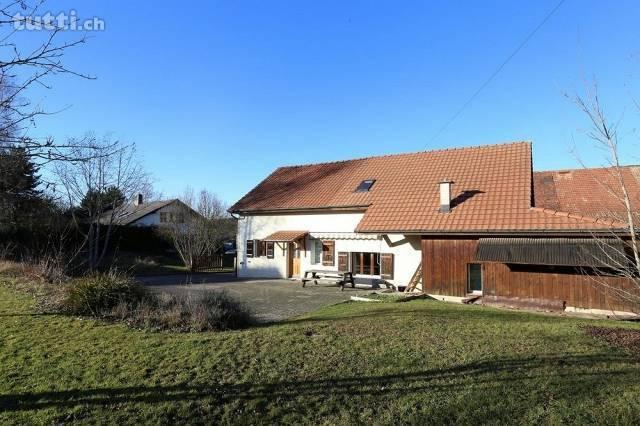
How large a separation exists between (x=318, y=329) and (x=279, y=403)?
344 centimetres

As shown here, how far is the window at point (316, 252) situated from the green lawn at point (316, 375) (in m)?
13.8

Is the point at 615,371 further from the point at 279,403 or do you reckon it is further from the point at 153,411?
Result: the point at 153,411

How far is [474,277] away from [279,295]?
24.1 feet

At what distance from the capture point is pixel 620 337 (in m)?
8.23

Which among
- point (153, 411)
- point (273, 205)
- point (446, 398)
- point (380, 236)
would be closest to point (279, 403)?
point (153, 411)

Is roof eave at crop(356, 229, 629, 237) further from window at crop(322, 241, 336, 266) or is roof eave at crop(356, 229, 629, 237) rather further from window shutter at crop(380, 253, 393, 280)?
window at crop(322, 241, 336, 266)

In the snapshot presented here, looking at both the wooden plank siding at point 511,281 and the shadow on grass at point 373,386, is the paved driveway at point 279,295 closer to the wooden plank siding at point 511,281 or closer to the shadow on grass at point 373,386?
the wooden plank siding at point 511,281

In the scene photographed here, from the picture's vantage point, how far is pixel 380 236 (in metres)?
19.7

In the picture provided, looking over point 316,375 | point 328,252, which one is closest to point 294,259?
point 328,252

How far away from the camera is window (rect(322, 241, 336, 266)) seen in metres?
22.1

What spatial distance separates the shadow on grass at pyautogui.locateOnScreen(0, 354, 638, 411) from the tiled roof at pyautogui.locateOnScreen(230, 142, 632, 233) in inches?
358

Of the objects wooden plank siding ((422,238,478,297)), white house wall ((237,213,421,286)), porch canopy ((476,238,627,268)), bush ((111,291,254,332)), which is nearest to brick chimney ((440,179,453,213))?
wooden plank siding ((422,238,478,297))

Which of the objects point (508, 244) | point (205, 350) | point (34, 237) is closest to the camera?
point (205, 350)

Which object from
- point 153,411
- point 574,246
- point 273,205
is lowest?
point 153,411
